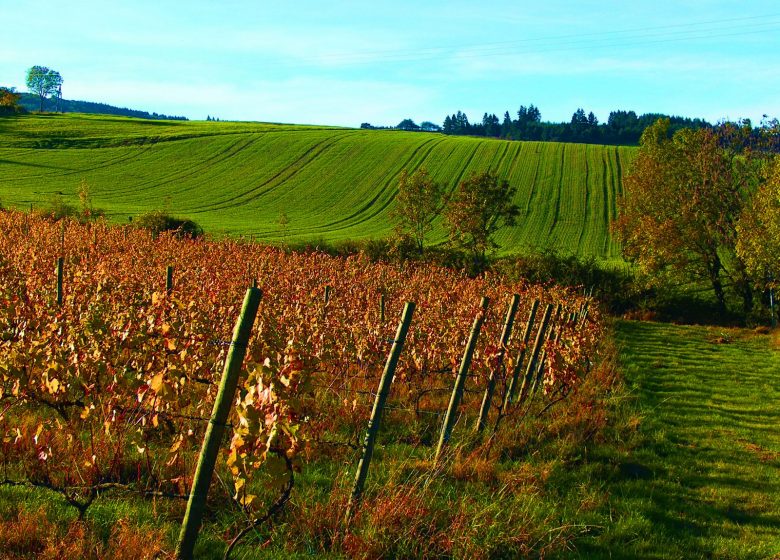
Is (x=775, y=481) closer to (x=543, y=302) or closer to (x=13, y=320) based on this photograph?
(x=13, y=320)

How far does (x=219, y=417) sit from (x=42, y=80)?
196 meters

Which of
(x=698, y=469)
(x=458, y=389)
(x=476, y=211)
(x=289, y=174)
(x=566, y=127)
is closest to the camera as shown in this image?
(x=458, y=389)

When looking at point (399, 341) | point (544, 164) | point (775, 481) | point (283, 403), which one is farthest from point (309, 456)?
point (544, 164)

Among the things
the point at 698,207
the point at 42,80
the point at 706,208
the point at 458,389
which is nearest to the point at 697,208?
the point at 698,207

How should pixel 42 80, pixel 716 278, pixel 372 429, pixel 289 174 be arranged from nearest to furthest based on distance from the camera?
pixel 372 429
pixel 716 278
pixel 289 174
pixel 42 80

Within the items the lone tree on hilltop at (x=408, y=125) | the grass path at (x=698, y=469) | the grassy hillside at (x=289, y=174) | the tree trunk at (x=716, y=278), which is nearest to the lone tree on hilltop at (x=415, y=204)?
the grassy hillside at (x=289, y=174)

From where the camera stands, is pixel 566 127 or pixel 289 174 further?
pixel 566 127

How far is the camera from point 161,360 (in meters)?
6.11

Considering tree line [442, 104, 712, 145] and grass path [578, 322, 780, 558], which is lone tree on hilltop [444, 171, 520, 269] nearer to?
grass path [578, 322, 780, 558]

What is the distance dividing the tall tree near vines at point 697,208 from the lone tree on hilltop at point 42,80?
170 m

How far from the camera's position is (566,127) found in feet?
477

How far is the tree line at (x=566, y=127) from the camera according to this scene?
139250 millimetres

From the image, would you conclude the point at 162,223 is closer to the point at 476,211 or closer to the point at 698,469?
the point at 476,211

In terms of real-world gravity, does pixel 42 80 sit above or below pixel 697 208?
above
